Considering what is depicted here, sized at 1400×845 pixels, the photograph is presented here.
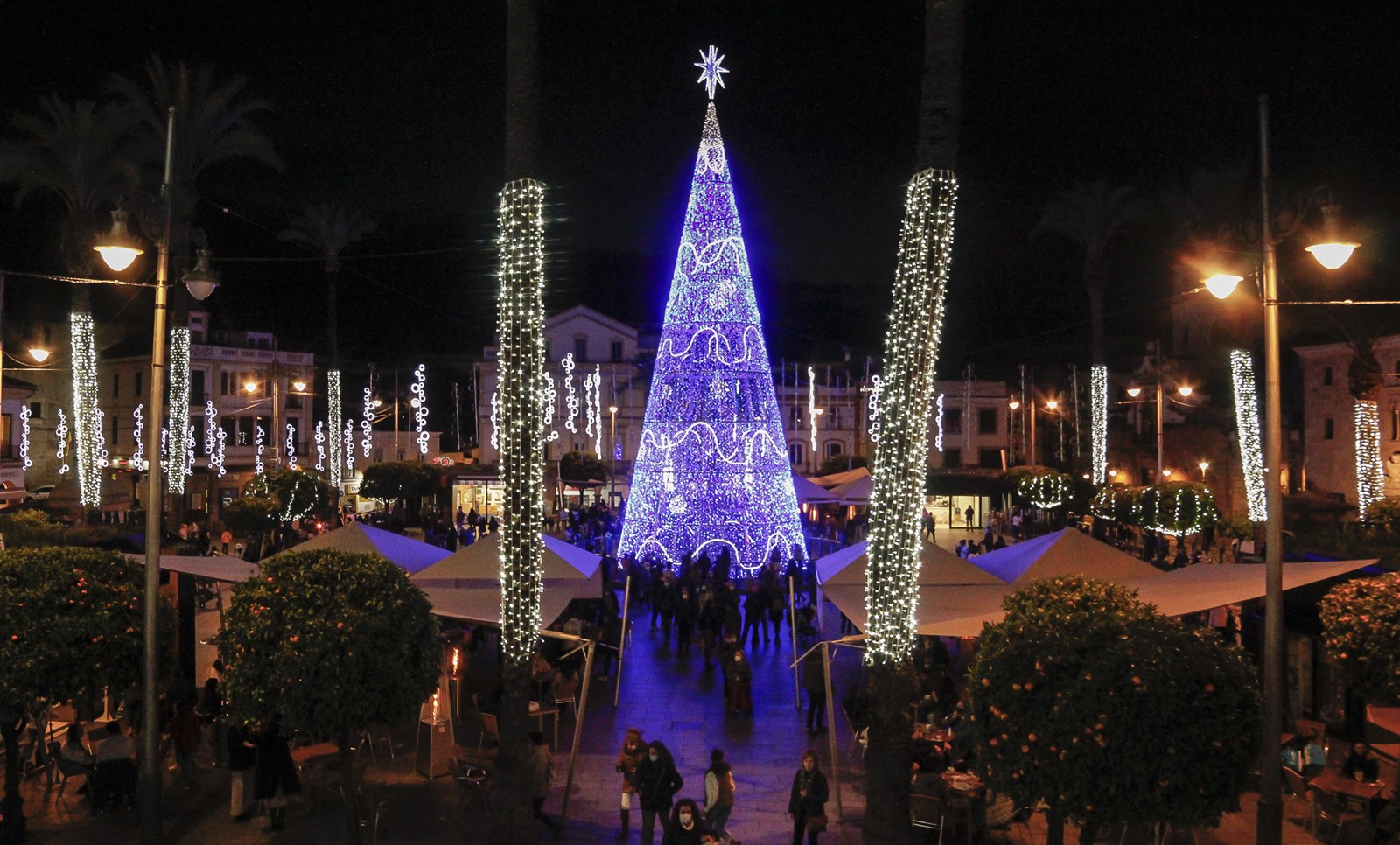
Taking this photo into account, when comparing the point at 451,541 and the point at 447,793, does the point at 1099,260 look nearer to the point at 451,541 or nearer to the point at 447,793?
the point at 451,541

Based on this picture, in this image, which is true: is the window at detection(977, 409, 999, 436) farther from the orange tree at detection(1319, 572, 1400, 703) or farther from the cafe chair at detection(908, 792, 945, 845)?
the cafe chair at detection(908, 792, 945, 845)

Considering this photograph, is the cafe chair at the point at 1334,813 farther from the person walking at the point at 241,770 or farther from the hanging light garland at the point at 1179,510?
the hanging light garland at the point at 1179,510

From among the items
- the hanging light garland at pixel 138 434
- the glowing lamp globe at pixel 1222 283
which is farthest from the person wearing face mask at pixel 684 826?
the hanging light garland at pixel 138 434

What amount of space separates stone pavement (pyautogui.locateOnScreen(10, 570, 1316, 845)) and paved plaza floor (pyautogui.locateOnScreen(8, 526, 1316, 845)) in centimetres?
2

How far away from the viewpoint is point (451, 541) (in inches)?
1106

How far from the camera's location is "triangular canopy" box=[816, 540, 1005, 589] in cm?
1457

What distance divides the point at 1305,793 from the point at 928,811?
14.3 ft

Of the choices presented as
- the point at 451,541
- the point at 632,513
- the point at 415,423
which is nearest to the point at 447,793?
the point at 632,513

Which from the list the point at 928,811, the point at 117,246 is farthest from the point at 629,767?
the point at 117,246

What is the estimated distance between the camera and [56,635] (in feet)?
34.0

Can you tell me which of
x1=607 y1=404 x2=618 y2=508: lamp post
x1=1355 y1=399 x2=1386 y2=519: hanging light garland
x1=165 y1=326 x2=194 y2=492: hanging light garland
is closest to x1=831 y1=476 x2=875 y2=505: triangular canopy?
x1=607 y1=404 x2=618 y2=508: lamp post

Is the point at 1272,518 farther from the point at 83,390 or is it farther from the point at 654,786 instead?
the point at 83,390

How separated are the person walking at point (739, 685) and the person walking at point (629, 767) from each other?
14.1ft

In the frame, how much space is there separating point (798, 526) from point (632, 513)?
3.67m
